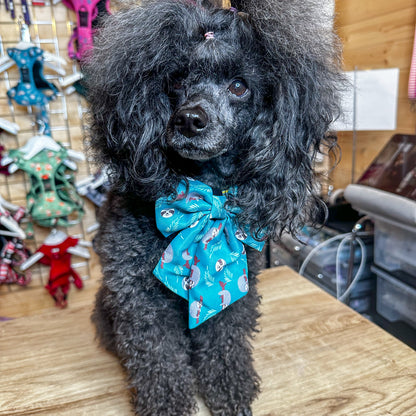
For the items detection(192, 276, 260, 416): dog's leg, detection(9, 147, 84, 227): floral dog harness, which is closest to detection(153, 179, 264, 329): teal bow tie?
detection(192, 276, 260, 416): dog's leg

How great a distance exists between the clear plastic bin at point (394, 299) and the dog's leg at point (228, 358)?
66cm

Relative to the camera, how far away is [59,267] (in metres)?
1.71

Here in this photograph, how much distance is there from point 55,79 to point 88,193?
0.52m

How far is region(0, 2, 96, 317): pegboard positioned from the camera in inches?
63.8

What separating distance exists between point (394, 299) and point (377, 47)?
0.99 meters

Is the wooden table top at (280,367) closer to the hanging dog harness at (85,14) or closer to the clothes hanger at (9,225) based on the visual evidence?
the clothes hanger at (9,225)

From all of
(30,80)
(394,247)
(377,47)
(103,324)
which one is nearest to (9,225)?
(30,80)

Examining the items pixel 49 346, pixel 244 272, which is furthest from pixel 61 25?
pixel 244 272

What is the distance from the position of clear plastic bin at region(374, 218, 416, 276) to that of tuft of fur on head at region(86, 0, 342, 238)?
2.16 ft

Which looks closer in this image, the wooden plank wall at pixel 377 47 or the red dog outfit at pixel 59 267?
Result: the wooden plank wall at pixel 377 47

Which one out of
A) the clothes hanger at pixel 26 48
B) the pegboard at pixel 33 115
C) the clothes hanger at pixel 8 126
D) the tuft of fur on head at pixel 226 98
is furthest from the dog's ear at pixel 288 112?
the clothes hanger at pixel 8 126

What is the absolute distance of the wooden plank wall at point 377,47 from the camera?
1408 millimetres

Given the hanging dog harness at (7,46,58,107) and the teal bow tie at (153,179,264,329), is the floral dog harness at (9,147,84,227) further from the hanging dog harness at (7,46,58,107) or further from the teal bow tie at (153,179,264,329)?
the teal bow tie at (153,179,264,329)

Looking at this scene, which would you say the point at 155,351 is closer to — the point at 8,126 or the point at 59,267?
the point at 59,267
